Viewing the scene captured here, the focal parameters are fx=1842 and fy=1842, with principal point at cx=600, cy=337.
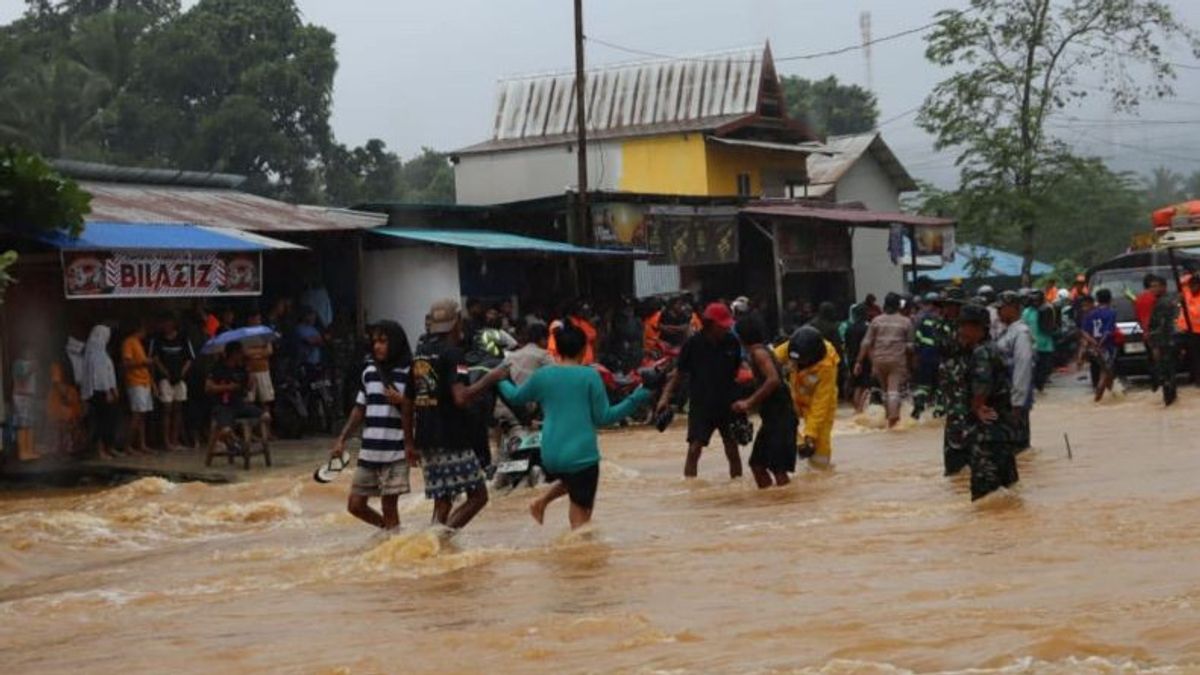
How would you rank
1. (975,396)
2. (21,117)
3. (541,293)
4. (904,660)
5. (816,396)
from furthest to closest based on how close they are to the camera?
(21,117) → (541,293) → (816,396) → (975,396) → (904,660)

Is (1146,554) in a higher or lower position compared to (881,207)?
lower

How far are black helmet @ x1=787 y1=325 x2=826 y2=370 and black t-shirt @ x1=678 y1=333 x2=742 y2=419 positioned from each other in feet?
1.64

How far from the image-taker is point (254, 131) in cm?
4897

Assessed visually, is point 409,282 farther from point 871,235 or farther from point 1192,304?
point 871,235

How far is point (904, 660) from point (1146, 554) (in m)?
3.24

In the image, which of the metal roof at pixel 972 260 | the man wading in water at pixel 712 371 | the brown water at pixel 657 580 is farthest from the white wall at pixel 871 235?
the brown water at pixel 657 580

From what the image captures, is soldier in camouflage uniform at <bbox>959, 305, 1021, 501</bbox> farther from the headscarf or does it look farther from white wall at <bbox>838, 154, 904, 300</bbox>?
white wall at <bbox>838, 154, 904, 300</bbox>

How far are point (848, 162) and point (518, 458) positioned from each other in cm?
3292

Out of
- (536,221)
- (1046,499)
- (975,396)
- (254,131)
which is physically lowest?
(1046,499)

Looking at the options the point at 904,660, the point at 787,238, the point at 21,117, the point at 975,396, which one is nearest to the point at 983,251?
the point at 787,238

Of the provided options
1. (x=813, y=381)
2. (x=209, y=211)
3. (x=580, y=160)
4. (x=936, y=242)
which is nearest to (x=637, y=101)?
(x=936, y=242)

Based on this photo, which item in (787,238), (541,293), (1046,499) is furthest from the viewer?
(787,238)

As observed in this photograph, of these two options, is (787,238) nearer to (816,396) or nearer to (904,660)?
(816,396)

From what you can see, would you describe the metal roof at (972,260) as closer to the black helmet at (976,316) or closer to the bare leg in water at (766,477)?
the bare leg in water at (766,477)
